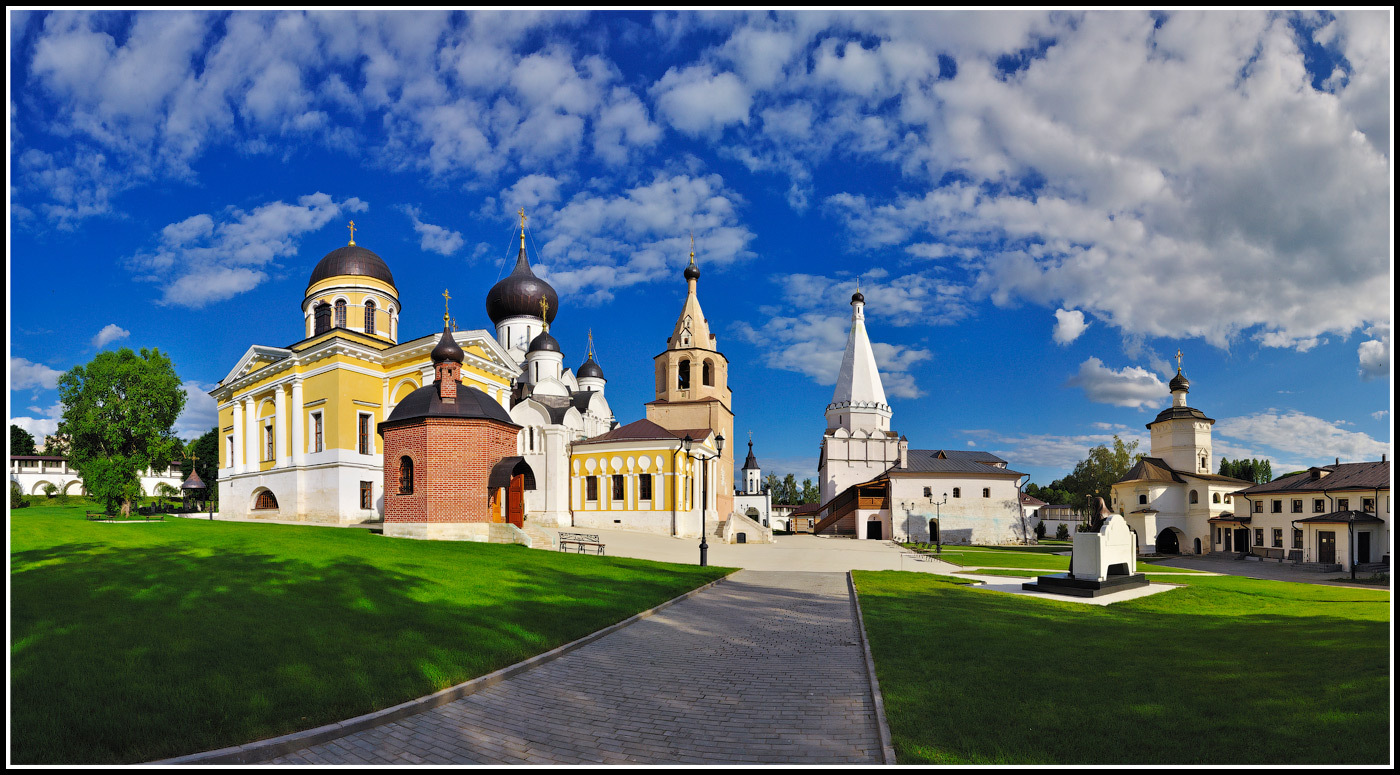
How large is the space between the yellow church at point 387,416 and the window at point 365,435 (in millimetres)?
71

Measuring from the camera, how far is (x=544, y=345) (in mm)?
45719

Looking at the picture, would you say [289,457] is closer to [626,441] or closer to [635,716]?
[626,441]

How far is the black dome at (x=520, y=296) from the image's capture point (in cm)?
4841

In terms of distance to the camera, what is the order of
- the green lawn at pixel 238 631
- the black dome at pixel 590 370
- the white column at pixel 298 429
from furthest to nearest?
the black dome at pixel 590 370
the white column at pixel 298 429
the green lawn at pixel 238 631

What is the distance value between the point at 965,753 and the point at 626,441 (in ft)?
109

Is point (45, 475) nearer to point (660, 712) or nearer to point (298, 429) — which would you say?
point (298, 429)

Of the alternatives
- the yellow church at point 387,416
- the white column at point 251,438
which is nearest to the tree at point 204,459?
the yellow church at point 387,416

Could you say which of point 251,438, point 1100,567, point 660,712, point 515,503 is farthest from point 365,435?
point 1100,567

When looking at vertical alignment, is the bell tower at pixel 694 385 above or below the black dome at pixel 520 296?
below

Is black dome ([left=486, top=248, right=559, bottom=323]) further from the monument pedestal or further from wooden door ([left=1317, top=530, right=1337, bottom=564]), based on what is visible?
wooden door ([left=1317, top=530, right=1337, bottom=564])

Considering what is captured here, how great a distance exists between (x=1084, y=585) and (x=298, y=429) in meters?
34.4

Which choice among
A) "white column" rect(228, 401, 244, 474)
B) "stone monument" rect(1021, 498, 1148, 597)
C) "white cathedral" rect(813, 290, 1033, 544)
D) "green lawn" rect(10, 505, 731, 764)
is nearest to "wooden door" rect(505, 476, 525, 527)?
"green lawn" rect(10, 505, 731, 764)

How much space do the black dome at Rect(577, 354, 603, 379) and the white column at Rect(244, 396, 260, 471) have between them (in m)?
22.8

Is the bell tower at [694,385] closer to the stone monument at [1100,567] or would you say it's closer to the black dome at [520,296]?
the black dome at [520,296]
